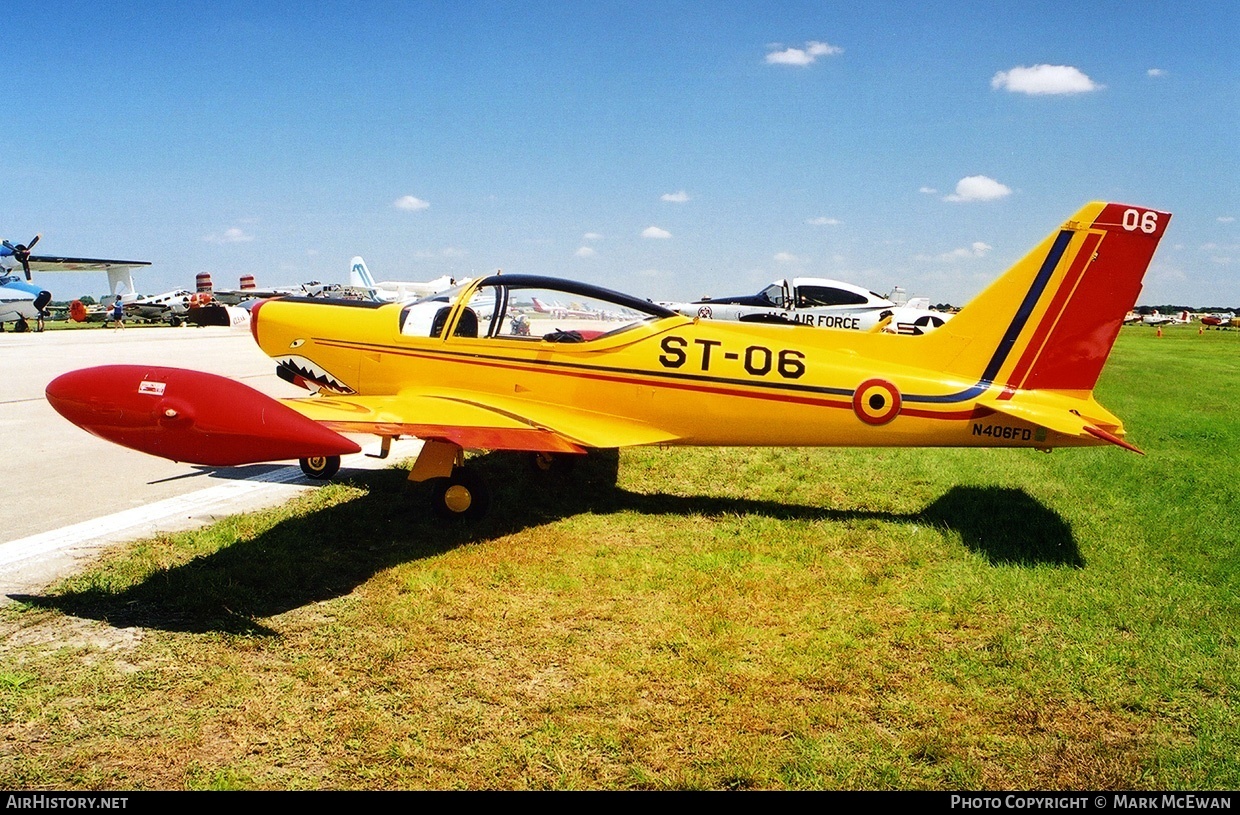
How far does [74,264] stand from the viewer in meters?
52.1

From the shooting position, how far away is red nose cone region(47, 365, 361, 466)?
4512 millimetres

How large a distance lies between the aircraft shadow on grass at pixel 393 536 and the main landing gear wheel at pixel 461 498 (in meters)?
0.11

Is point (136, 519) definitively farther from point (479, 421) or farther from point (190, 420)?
point (479, 421)

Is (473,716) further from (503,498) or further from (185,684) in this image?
(503,498)

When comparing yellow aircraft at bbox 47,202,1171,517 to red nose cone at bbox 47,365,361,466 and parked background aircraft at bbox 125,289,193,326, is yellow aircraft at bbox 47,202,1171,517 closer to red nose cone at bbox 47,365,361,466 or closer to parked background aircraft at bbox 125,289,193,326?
red nose cone at bbox 47,365,361,466

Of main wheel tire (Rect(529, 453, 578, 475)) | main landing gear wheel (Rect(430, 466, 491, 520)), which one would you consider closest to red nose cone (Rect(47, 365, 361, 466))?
main landing gear wheel (Rect(430, 466, 491, 520))

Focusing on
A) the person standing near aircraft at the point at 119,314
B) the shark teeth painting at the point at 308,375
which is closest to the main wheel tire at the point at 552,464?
the shark teeth painting at the point at 308,375

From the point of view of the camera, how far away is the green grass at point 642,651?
335cm

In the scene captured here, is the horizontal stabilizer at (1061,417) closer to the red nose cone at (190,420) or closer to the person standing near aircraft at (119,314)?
the red nose cone at (190,420)

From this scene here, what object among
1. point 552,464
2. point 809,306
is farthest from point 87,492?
point 809,306

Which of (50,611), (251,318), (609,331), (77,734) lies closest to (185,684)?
(77,734)

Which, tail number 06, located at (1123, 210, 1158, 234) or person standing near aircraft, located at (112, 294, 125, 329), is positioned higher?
tail number 06, located at (1123, 210, 1158, 234)

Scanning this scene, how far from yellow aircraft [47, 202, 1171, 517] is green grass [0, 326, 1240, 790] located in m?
0.90

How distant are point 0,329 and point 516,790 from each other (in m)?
47.1
